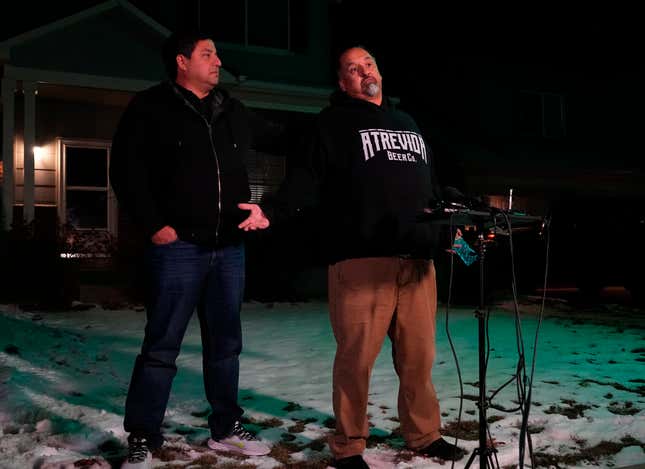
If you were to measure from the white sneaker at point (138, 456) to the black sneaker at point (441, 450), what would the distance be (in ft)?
4.43

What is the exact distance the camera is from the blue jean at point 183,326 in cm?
346

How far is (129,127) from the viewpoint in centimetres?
350

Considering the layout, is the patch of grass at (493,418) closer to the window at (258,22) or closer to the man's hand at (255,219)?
the man's hand at (255,219)

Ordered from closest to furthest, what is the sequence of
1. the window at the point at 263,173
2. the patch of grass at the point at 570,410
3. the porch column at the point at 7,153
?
the patch of grass at the point at 570,410
the porch column at the point at 7,153
the window at the point at 263,173

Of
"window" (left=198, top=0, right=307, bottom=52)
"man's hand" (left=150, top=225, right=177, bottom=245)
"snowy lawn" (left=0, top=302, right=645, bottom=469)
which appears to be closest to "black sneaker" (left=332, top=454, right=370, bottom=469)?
"snowy lawn" (left=0, top=302, right=645, bottom=469)

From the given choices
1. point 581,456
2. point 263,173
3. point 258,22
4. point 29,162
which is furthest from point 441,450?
point 258,22

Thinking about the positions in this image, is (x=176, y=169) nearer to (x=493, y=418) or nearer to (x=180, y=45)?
(x=180, y=45)

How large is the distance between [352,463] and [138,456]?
1.01m

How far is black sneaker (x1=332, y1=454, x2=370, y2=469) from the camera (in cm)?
336

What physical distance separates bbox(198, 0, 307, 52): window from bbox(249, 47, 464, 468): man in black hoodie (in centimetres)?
1040

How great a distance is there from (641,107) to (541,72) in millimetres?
3816

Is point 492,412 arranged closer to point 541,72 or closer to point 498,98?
point 498,98

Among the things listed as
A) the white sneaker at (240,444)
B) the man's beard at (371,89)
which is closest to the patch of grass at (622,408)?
the white sneaker at (240,444)

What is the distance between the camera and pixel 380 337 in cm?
348
